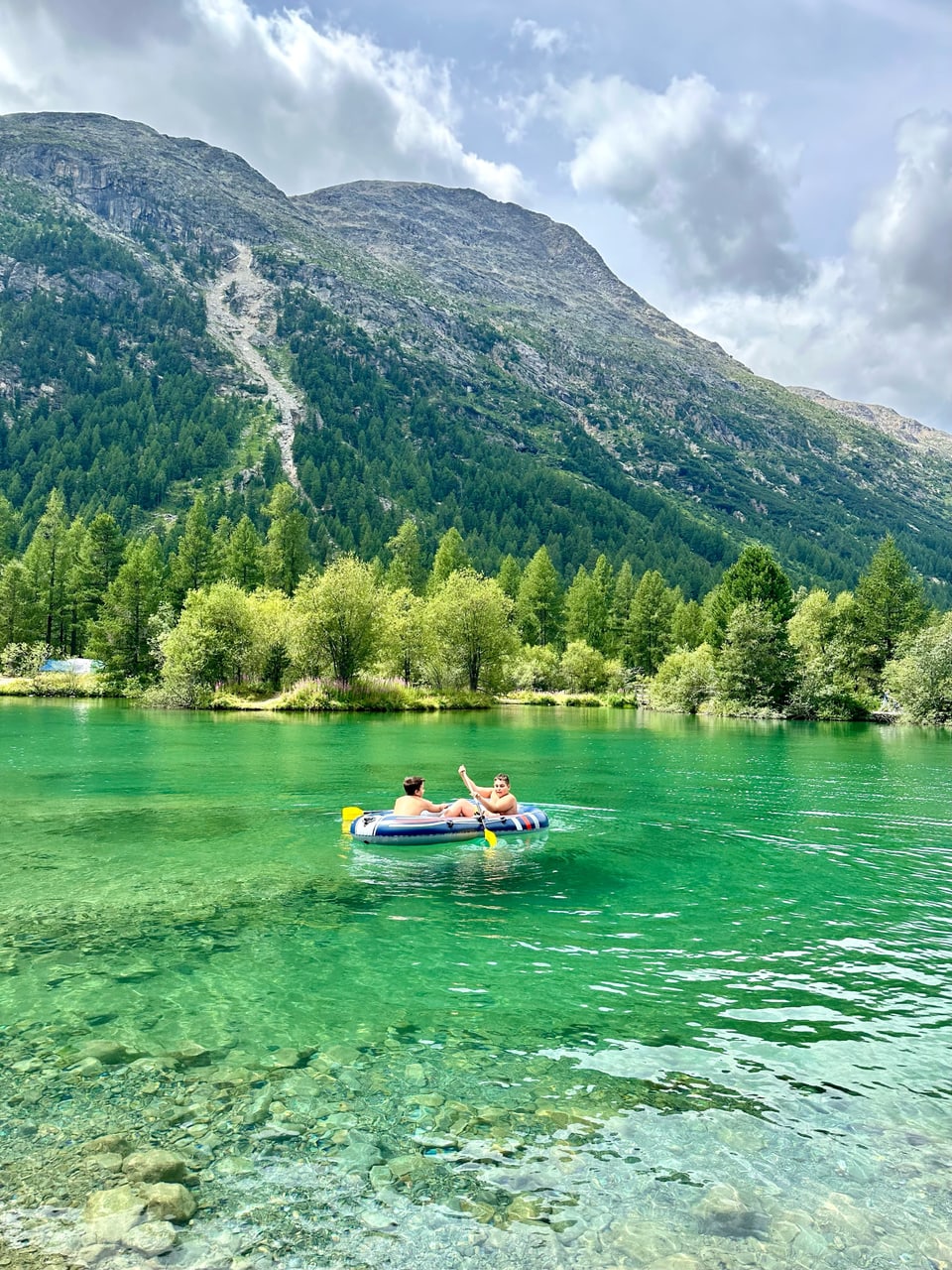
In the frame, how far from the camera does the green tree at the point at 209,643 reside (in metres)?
68.9

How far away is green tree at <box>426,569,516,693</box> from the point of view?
8044 centimetres

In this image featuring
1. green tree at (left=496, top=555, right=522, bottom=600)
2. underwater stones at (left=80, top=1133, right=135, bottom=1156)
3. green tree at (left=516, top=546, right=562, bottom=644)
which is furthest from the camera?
green tree at (left=496, top=555, right=522, bottom=600)

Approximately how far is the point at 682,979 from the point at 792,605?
84.9 metres

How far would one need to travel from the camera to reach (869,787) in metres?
29.6

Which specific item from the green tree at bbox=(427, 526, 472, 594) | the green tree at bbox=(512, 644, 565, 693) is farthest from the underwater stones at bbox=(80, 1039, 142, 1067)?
the green tree at bbox=(427, 526, 472, 594)

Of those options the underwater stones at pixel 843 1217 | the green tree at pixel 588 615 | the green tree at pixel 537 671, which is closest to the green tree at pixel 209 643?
the green tree at pixel 537 671

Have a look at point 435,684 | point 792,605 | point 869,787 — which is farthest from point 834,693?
point 869,787

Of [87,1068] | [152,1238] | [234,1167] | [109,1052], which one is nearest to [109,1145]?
[234,1167]

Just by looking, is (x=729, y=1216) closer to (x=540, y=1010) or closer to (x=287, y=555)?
(x=540, y=1010)

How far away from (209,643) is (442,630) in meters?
22.9

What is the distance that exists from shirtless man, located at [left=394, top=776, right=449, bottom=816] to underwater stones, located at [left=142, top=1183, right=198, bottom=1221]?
1286 cm

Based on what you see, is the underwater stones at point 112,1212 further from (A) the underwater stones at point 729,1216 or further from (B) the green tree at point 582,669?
(B) the green tree at point 582,669

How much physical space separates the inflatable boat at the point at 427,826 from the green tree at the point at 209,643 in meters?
54.1

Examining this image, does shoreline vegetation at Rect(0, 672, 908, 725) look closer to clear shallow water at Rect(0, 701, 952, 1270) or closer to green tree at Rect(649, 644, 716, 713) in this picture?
green tree at Rect(649, 644, 716, 713)
